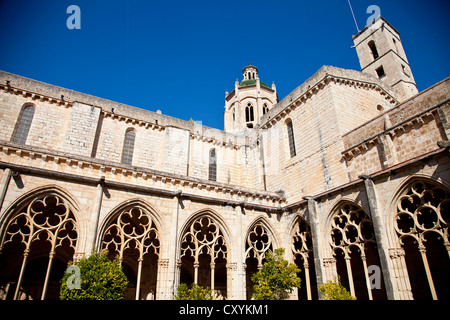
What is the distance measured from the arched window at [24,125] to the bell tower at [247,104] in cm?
1704

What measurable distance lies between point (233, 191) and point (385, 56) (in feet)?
61.6

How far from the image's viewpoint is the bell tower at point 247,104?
28422 mm

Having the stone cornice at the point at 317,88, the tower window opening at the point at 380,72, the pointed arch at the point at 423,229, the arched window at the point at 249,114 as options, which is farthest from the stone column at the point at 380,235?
the arched window at the point at 249,114

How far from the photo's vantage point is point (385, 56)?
23297 millimetres

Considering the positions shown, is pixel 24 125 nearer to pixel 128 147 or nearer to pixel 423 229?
pixel 128 147

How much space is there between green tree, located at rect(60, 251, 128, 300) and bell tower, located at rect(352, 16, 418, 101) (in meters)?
21.4

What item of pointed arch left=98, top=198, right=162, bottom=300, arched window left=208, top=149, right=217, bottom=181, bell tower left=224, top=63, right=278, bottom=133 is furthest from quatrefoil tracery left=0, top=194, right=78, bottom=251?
bell tower left=224, top=63, right=278, bottom=133

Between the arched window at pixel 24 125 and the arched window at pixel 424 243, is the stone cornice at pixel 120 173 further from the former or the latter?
the arched window at pixel 424 243

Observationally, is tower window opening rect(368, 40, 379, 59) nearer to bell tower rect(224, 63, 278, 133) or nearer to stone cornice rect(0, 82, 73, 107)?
bell tower rect(224, 63, 278, 133)

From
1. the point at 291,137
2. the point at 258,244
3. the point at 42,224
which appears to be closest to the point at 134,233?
the point at 42,224

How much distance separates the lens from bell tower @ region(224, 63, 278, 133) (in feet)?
93.2
